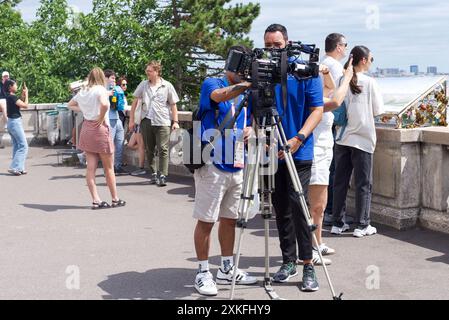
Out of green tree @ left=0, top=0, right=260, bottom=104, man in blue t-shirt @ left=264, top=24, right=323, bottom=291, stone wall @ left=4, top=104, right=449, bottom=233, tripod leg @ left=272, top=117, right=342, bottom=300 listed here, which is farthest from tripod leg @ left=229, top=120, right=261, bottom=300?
green tree @ left=0, top=0, right=260, bottom=104

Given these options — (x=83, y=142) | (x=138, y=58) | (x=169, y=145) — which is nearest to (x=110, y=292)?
(x=83, y=142)

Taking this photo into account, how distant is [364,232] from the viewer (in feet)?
26.0

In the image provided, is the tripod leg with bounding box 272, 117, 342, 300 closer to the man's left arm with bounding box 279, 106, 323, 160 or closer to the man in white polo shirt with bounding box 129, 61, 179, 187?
the man's left arm with bounding box 279, 106, 323, 160

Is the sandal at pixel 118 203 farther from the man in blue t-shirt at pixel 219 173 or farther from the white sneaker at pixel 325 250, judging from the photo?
the man in blue t-shirt at pixel 219 173

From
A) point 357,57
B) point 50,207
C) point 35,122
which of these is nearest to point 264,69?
point 357,57

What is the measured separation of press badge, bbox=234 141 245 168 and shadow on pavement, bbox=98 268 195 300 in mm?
993

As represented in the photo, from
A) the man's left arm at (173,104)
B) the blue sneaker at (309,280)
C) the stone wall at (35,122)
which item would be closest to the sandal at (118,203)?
the man's left arm at (173,104)

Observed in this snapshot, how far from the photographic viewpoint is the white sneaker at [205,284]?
5.89 m

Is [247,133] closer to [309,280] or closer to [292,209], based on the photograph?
[292,209]

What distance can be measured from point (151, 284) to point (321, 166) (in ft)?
5.84

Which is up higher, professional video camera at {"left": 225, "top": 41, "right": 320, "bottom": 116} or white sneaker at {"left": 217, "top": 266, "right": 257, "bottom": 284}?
professional video camera at {"left": 225, "top": 41, "right": 320, "bottom": 116}

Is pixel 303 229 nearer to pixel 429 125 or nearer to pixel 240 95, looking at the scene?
pixel 240 95

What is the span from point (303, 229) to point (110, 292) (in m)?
1.48

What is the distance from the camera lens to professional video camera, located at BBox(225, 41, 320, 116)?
5.35m
